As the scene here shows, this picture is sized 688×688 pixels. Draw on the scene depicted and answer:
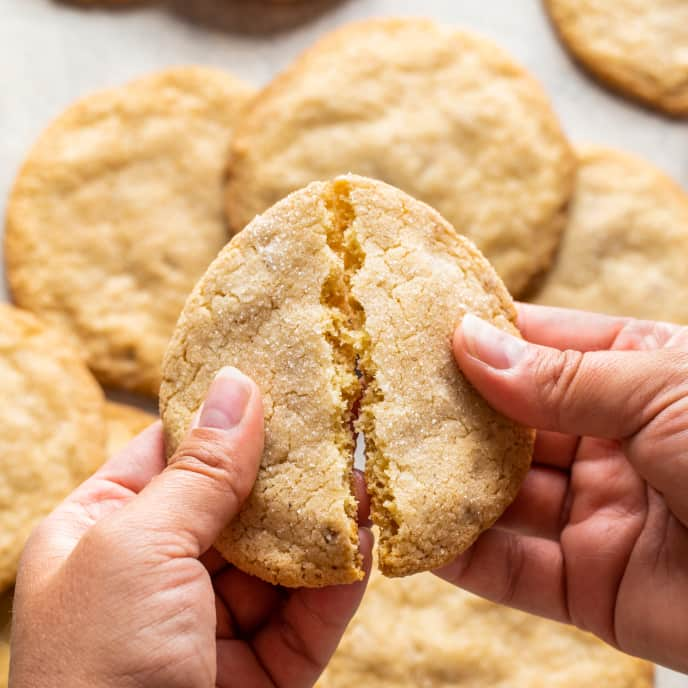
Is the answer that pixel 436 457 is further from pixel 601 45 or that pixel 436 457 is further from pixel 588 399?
pixel 601 45

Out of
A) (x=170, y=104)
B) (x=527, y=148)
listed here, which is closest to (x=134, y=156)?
(x=170, y=104)

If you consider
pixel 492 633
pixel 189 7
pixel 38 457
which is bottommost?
pixel 492 633

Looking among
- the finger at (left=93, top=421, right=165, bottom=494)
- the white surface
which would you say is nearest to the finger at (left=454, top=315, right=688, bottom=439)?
the finger at (left=93, top=421, right=165, bottom=494)

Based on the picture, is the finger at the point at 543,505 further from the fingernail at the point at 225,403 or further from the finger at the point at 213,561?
the fingernail at the point at 225,403

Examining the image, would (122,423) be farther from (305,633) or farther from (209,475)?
(209,475)

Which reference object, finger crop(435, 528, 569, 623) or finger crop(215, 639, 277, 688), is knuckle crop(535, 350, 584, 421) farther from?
finger crop(215, 639, 277, 688)

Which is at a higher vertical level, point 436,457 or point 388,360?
point 388,360
